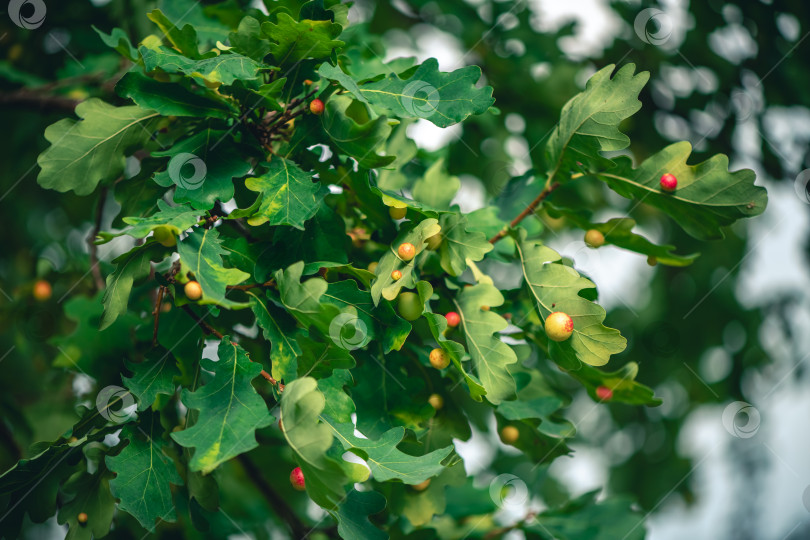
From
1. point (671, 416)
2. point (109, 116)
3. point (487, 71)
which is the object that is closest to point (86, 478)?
point (109, 116)

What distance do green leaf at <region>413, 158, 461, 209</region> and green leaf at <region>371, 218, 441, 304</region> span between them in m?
0.28

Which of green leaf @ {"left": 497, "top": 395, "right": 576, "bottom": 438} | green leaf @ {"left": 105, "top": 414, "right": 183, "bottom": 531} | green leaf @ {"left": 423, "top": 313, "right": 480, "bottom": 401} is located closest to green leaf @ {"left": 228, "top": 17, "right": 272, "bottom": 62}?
green leaf @ {"left": 423, "top": 313, "right": 480, "bottom": 401}

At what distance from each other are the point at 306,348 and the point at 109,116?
20.9 inches

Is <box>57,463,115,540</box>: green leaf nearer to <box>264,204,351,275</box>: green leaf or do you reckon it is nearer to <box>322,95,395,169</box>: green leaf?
<box>264,204,351,275</box>: green leaf

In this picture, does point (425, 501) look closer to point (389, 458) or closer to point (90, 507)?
point (389, 458)

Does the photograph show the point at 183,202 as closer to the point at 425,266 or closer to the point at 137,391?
the point at 137,391

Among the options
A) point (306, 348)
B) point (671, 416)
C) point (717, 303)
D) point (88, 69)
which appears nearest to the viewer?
point (306, 348)

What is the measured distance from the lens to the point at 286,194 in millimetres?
945

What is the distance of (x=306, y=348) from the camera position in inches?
35.6

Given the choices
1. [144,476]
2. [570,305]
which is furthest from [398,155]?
[144,476]

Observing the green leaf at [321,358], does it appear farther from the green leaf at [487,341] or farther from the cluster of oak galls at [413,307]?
the green leaf at [487,341]

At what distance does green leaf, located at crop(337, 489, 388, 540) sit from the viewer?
918 millimetres

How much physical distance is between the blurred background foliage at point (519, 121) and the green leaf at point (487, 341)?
2.15ft

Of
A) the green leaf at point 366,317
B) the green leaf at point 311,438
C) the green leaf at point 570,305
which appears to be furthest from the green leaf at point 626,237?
the green leaf at point 311,438
